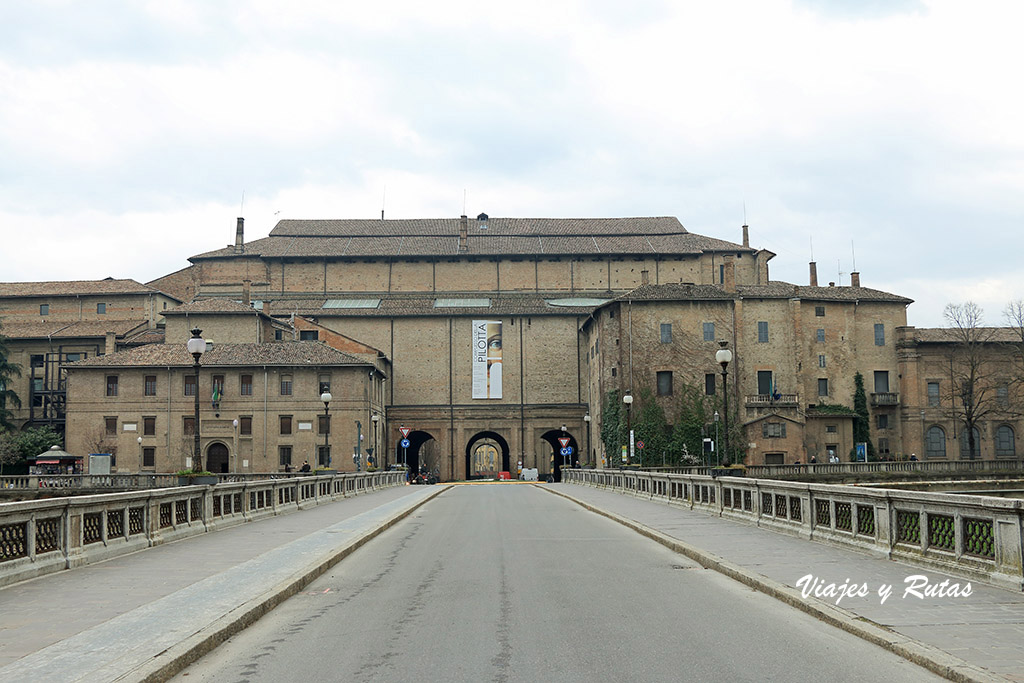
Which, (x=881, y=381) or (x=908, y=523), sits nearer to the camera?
(x=908, y=523)

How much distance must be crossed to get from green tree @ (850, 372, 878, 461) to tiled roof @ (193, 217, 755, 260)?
67.1ft

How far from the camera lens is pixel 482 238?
99500mm

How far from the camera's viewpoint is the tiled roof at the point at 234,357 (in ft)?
249

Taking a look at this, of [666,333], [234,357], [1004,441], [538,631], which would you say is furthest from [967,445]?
[538,631]

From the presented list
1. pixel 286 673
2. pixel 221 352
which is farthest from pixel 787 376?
pixel 286 673

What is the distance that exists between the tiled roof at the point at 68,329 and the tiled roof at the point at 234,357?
1149 centimetres

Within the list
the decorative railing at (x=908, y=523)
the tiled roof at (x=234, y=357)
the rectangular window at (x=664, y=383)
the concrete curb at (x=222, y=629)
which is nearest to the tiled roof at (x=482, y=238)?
the tiled roof at (x=234, y=357)

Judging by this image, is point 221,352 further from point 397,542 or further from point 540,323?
point 397,542

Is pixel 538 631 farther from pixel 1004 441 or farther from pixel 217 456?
pixel 1004 441

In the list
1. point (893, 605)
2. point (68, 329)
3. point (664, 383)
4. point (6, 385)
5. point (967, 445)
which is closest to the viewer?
point (893, 605)

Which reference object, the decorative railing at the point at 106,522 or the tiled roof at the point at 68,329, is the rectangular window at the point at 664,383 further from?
the decorative railing at the point at 106,522

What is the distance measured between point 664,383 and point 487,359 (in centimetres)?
1892

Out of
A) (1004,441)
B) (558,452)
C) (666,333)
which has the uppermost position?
(666,333)

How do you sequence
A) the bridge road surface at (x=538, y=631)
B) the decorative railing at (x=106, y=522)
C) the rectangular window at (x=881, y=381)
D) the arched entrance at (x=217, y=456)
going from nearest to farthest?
the bridge road surface at (x=538, y=631) < the decorative railing at (x=106, y=522) < the arched entrance at (x=217, y=456) < the rectangular window at (x=881, y=381)
